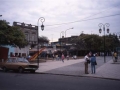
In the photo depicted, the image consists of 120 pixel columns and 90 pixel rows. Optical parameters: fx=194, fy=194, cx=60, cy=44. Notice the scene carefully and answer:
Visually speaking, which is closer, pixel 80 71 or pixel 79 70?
pixel 80 71

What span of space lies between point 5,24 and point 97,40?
59.6 meters

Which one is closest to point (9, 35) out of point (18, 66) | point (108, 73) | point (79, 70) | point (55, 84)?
point (18, 66)

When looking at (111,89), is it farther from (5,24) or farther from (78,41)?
(78,41)

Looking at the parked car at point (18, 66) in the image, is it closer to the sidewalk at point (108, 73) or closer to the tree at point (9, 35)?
the sidewalk at point (108, 73)

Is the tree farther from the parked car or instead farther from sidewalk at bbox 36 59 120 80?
the parked car

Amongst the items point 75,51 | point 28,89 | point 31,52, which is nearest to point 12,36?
point 28,89

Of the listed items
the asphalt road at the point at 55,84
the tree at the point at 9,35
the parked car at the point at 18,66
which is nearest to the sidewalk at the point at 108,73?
the asphalt road at the point at 55,84

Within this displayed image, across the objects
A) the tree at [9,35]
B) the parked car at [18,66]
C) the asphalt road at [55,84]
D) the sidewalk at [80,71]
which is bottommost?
the sidewalk at [80,71]

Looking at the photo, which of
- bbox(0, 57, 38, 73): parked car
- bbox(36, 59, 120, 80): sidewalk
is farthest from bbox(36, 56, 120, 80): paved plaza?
bbox(0, 57, 38, 73): parked car

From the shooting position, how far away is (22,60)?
814 inches

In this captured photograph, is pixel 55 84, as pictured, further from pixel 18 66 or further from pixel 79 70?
pixel 79 70

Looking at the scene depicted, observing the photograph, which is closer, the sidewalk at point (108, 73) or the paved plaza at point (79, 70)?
the sidewalk at point (108, 73)

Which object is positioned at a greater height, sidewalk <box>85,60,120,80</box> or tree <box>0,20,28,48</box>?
tree <box>0,20,28,48</box>

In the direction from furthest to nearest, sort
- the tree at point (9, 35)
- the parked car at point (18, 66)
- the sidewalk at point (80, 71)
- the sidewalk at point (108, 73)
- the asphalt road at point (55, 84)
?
the tree at point (9, 35), the parked car at point (18, 66), the sidewalk at point (80, 71), the sidewalk at point (108, 73), the asphalt road at point (55, 84)
